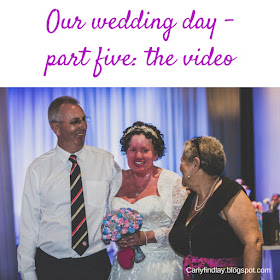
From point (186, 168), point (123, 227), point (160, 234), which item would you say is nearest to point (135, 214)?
point (123, 227)

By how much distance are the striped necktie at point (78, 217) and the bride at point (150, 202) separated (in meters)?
0.21

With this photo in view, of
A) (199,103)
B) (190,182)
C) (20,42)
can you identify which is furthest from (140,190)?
(199,103)

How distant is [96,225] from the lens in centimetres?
278

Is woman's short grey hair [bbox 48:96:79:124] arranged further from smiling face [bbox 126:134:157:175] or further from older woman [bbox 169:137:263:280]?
older woman [bbox 169:137:263:280]

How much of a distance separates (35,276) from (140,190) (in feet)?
Answer: 2.85

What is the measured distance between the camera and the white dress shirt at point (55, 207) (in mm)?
2727

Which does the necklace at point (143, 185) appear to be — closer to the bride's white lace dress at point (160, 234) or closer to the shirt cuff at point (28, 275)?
the bride's white lace dress at point (160, 234)

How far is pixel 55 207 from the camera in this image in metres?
2.76

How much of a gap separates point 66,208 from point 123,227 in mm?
474

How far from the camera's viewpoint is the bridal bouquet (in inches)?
98.4

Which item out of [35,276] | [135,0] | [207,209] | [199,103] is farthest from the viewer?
[199,103]

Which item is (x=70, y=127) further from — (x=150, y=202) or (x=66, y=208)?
(x=150, y=202)

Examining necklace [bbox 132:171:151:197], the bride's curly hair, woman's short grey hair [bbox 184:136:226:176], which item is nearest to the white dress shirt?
necklace [bbox 132:171:151:197]

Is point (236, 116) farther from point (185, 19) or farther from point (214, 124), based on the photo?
point (185, 19)
